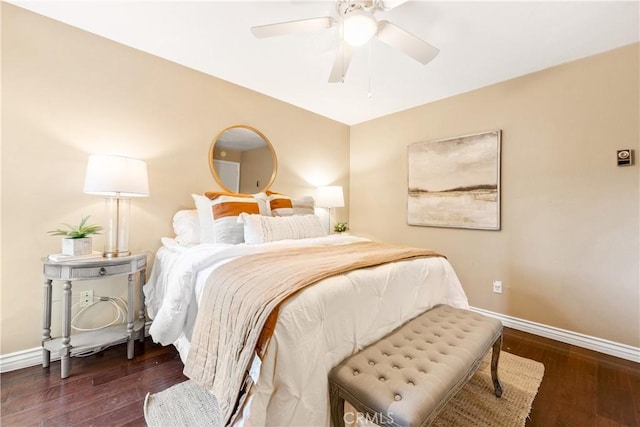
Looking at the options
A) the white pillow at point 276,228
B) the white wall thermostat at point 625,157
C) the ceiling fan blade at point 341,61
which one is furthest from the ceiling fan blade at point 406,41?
the white wall thermostat at point 625,157

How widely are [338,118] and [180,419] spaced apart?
3.64 m

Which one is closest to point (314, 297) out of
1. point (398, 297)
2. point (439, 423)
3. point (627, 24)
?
point (398, 297)

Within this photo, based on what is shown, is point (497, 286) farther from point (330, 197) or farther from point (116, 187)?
point (116, 187)

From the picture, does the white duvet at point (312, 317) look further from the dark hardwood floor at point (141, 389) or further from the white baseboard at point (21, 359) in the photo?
the white baseboard at point (21, 359)

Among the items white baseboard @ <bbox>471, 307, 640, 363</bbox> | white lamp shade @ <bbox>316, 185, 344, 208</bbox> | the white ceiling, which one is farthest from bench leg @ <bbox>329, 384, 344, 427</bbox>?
white lamp shade @ <bbox>316, 185, 344, 208</bbox>

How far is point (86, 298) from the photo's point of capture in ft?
6.62

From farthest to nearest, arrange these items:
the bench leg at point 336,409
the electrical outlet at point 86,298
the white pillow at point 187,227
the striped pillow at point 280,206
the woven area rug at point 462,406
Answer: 1. the striped pillow at point 280,206
2. the white pillow at point 187,227
3. the electrical outlet at point 86,298
4. the woven area rug at point 462,406
5. the bench leg at point 336,409

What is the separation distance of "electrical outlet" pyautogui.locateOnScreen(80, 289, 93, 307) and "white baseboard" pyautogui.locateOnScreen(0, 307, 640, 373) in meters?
0.34

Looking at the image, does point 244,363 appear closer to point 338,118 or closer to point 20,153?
point 20,153

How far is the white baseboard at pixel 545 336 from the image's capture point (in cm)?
176

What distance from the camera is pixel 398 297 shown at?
1568 millimetres

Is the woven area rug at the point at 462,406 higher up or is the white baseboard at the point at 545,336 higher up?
the white baseboard at the point at 545,336

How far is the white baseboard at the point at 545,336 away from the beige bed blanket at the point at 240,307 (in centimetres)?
134

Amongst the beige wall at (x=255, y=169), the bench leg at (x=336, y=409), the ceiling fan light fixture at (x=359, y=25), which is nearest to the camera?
the bench leg at (x=336, y=409)
